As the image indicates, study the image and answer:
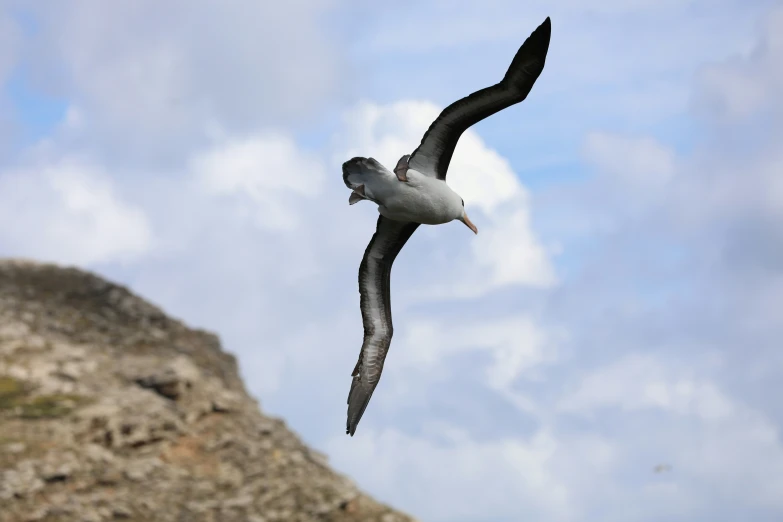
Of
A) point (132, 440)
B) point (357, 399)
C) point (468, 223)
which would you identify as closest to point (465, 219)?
point (468, 223)

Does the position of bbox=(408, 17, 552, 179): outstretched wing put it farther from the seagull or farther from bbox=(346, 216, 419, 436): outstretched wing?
bbox=(346, 216, 419, 436): outstretched wing

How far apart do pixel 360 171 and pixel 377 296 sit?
9.86 feet

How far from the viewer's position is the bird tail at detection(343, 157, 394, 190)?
44.0 ft

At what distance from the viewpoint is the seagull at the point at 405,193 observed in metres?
12.8

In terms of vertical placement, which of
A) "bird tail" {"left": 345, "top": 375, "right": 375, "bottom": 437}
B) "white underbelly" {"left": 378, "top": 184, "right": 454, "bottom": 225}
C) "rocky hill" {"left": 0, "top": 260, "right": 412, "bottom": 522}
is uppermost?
"rocky hill" {"left": 0, "top": 260, "right": 412, "bottom": 522}

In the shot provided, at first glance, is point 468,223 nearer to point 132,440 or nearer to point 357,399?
point 357,399

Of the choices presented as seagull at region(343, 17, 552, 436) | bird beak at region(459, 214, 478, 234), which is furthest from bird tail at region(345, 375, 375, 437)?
bird beak at region(459, 214, 478, 234)

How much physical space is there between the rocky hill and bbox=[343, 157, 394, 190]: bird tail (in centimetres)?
1809

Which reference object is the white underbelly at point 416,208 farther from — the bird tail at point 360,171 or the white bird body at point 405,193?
the bird tail at point 360,171

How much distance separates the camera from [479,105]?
1305cm

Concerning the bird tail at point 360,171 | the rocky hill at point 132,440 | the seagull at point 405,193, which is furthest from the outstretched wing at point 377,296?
the rocky hill at point 132,440

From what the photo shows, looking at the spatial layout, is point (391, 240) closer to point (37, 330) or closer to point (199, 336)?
point (37, 330)

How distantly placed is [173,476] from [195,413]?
137 inches

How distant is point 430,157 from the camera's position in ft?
45.9
